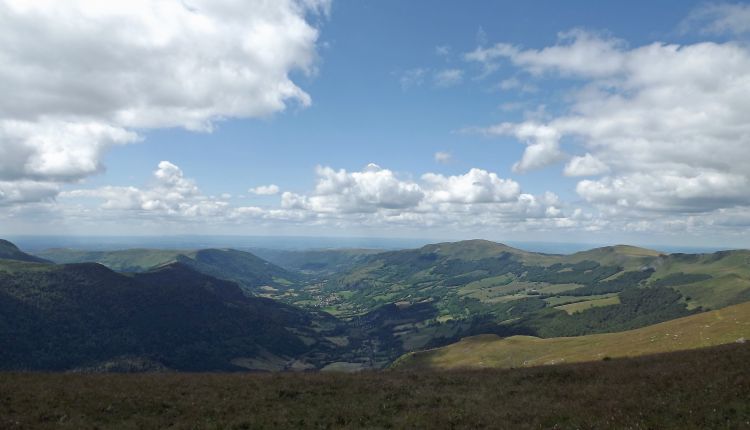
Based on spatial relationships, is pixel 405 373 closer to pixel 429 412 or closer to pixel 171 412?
pixel 429 412

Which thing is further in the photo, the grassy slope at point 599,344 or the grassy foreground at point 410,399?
the grassy slope at point 599,344

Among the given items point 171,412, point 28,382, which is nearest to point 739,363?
point 171,412

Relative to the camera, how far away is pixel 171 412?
961 inches

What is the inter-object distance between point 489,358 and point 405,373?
4252 inches

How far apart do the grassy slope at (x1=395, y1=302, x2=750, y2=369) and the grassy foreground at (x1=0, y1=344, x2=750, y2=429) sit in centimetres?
4066

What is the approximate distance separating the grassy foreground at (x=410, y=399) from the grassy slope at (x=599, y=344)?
1601 inches

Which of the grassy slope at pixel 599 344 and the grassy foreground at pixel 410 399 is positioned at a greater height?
the grassy foreground at pixel 410 399

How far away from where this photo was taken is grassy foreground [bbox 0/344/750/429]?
830 inches

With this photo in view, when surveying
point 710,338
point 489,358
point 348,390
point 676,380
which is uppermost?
point 676,380

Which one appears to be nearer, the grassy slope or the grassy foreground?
the grassy foreground

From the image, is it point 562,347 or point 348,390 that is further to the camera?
point 562,347

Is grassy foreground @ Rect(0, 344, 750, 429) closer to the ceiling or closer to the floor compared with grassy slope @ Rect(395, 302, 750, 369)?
closer to the ceiling

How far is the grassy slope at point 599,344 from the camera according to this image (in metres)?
71.1

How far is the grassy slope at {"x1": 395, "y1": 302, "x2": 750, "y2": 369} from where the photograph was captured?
71062 mm
